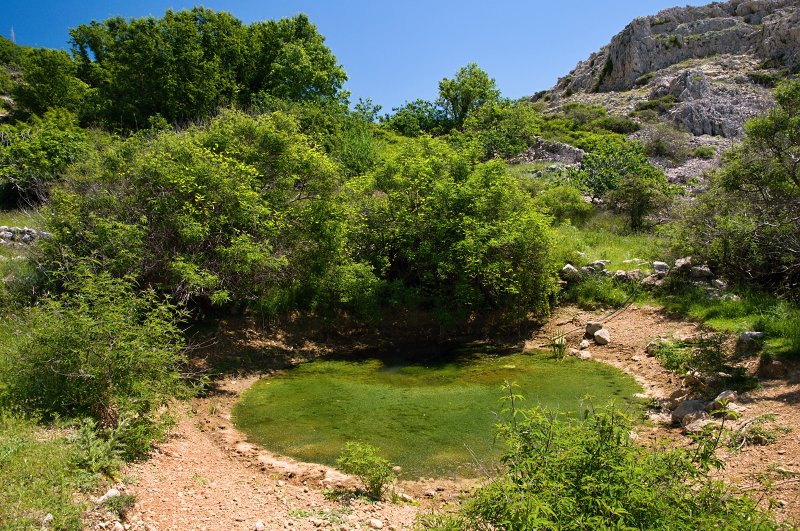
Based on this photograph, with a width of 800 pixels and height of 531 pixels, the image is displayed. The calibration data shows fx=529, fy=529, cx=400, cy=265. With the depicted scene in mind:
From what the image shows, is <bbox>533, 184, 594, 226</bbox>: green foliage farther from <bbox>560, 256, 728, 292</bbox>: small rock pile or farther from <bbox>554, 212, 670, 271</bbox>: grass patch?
<bbox>560, 256, 728, 292</bbox>: small rock pile

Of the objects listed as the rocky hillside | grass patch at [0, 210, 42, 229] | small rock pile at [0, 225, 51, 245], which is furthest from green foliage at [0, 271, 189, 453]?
the rocky hillside

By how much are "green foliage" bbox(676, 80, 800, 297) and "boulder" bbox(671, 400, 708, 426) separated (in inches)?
157

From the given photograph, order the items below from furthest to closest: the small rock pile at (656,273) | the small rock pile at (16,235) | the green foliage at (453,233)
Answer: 1. the small rock pile at (16,235)
2. the small rock pile at (656,273)
3. the green foliage at (453,233)

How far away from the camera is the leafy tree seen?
155 ft

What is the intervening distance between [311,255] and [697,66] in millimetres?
63891

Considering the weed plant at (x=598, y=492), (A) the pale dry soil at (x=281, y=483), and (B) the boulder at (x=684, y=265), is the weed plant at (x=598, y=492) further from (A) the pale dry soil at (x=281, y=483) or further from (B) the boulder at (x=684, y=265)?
(B) the boulder at (x=684, y=265)

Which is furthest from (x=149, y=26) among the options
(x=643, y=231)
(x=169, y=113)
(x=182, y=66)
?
(x=643, y=231)

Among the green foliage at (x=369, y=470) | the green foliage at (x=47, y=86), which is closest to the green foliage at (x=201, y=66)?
the green foliage at (x=47, y=86)

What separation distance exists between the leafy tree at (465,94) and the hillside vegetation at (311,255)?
58.2 feet

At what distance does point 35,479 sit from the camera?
17.7 feet

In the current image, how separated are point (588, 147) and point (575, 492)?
120ft

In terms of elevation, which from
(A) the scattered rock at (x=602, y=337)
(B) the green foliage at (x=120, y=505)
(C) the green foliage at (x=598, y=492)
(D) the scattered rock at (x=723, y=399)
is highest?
(C) the green foliage at (x=598, y=492)

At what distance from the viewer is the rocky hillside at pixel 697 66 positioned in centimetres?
4494

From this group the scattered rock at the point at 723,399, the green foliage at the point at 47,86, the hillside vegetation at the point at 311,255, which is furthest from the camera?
the green foliage at the point at 47,86
